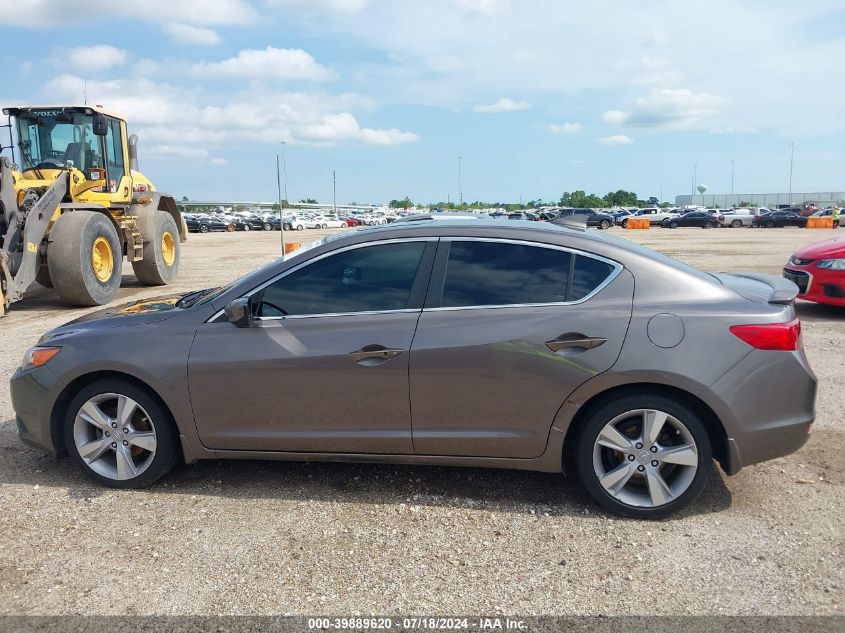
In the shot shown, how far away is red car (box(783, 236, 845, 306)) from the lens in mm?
9070

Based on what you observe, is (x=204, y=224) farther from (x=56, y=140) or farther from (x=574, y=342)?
(x=574, y=342)

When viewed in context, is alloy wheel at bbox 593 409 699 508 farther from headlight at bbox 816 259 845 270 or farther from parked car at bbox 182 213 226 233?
parked car at bbox 182 213 226 233

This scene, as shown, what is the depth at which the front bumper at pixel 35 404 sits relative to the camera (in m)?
4.12

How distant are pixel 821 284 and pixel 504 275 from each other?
7.20 metres

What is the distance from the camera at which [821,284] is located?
9180mm

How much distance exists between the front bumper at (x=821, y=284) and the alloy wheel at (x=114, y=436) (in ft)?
27.3

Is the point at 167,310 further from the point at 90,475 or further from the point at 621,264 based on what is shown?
the point at 621,264

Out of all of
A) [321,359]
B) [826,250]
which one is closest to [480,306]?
[321,359]

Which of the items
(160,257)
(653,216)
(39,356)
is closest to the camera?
(39,356)

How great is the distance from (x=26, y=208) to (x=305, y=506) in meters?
9.36

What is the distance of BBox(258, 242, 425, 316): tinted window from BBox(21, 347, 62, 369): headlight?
1302mm

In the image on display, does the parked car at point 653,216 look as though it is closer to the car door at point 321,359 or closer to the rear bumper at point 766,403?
the rear bumper at point 766,403

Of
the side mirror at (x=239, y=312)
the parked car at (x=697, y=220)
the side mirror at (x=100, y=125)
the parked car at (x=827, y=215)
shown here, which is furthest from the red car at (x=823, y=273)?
the parked car at (x=827, y=215)

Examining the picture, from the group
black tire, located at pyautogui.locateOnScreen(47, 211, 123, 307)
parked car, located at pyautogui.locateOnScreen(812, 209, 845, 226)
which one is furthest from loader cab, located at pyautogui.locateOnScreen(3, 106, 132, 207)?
parked car, located at pyautogui.locateOnScreen(812, 209, 845, 226)
